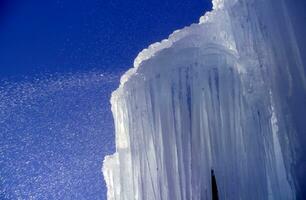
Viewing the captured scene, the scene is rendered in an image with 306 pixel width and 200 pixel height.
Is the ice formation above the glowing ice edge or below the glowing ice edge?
below

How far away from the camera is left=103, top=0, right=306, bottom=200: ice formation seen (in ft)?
21.6

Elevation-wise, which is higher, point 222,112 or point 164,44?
point 164,44

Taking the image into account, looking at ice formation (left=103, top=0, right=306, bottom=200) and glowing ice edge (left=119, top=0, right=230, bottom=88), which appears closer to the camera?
ice formation (left=103, top=0, right=306, bottom=200)

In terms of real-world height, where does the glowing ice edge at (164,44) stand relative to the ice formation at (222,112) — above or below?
above

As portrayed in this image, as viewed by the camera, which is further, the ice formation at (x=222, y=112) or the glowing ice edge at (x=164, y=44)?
the glowing ice edge at (x=164, y=44)

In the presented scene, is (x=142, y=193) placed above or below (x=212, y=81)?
below

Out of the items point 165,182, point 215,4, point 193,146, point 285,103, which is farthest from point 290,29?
point 165,182

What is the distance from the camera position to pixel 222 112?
22.1 ft

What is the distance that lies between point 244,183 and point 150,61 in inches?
85.9

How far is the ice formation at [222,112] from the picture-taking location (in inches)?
259

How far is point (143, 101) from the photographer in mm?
7000

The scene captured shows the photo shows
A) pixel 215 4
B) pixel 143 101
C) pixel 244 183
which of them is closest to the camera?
pixel 244 183

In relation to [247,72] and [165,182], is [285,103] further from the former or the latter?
[165,182]

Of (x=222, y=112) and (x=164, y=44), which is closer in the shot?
(x=222, y=112)
